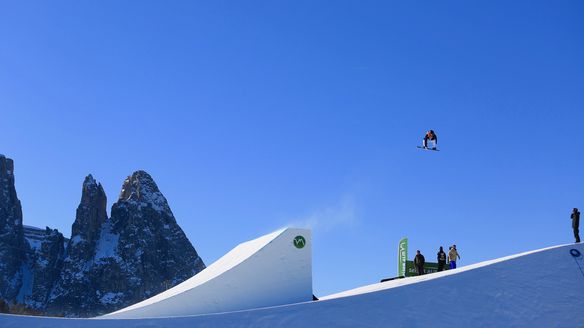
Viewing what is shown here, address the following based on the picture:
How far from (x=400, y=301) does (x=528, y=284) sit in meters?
3.90

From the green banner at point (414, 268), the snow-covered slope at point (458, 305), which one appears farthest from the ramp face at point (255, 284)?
the green banner at point (414, 268)

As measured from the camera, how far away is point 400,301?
53.9 feet

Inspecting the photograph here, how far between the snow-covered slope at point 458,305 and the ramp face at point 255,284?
1182 mm

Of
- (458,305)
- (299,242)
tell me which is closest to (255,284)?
(299,242)

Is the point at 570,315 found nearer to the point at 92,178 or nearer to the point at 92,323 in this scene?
the point at 92,323

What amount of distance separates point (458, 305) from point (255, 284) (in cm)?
516

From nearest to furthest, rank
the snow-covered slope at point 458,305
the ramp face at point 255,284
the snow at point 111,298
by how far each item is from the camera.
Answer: the snow-covered slope at point 458,305 < the ramp face at point 255,284 < the snow at point 111,298

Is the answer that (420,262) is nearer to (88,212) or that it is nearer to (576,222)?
(576,222)

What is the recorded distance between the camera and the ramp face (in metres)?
16.3

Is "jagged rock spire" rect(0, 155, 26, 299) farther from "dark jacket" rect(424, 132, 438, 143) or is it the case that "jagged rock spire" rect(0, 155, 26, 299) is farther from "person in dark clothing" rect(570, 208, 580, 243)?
"person in dark clothing" rect(570, 208, 580, 243)

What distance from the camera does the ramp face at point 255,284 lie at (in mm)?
16266

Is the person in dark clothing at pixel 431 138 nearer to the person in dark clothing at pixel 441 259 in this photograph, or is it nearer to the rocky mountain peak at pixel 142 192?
the person in dark clothing at pixel 441 259

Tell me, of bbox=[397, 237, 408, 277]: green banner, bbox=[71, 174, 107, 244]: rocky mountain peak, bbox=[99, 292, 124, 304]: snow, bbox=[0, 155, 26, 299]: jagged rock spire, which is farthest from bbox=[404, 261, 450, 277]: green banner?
bbox=[0, 155, 26, 299]: jagged rock spire

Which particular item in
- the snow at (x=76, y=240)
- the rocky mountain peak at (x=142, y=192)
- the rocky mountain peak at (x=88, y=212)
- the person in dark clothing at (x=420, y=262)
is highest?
the rocky mountain peak at (x=142, y=192)
